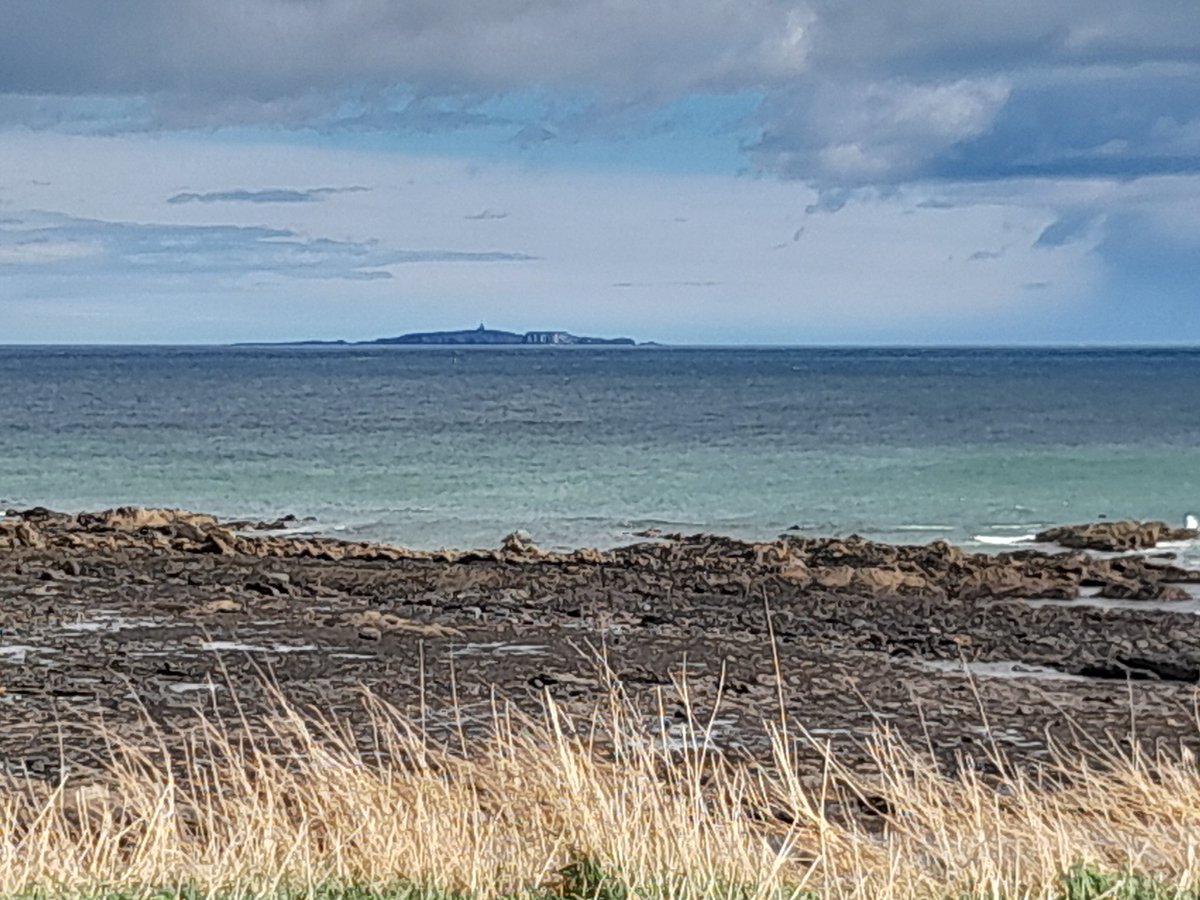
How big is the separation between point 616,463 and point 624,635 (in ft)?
87.4

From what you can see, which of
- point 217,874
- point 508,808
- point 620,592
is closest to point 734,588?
point 620,592

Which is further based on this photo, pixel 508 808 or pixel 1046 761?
pixel 1046 761

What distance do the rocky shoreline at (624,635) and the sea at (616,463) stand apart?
168 inches

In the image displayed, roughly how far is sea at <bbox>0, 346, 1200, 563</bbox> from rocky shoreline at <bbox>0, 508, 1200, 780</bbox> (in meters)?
4.27

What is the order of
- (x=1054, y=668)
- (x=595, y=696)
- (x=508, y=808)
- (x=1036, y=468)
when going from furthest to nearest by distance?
1. (x=1036, y=468)
2. (x=1054, y=668)
3. (x=595, y=696)
4. (x=508, y=808)

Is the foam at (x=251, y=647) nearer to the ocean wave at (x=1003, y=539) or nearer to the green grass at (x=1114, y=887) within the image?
the green grass at (x=1114, y=887)

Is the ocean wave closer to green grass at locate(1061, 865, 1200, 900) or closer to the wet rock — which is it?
the wet rock

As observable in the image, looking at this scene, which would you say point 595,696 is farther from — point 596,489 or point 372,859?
point 596,489

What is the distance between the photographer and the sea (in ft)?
103

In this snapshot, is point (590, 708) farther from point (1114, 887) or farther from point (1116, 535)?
point (1116, 535)

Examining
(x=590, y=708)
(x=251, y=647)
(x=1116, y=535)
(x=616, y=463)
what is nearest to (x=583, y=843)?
(x=590, y=708)

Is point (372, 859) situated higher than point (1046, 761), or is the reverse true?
point (372, 859)

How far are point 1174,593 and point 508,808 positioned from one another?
1444cm

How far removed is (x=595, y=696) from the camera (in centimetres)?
1365
